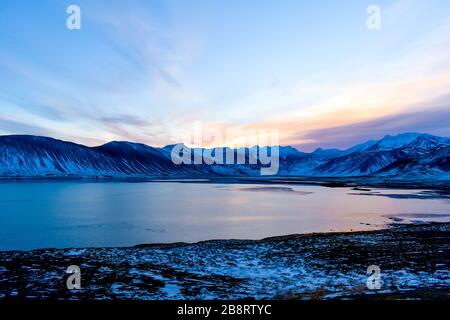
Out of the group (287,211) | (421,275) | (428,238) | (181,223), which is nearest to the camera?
(421,275)

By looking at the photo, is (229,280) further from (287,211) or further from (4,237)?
(287,211)

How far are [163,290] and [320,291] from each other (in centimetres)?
536

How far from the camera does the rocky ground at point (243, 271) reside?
11.9m

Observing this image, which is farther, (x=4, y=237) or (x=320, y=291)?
(x=4, y=237)

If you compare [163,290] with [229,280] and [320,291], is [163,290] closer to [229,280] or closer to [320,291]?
[229,280]

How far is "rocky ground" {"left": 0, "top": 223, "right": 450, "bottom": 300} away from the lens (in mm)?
11867

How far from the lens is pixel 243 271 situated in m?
15.7

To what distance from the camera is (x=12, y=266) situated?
16281 mm
